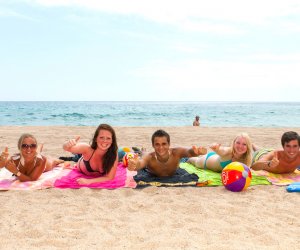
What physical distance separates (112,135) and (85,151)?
2.59 ft

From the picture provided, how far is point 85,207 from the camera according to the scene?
5594 millimetres

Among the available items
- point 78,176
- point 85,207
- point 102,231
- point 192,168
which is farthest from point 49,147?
point 102,231

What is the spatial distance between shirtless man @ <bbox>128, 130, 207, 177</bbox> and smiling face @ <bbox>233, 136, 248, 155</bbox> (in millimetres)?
1206

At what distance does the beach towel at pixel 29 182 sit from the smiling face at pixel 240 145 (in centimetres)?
416

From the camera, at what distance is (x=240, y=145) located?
24.8ft

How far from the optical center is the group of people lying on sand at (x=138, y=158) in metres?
6.91

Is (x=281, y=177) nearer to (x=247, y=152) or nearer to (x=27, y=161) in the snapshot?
(x=247, y=152)

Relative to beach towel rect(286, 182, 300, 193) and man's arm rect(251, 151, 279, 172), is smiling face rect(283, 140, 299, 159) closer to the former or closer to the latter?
man's arm rect(251, 151, 279, 172)

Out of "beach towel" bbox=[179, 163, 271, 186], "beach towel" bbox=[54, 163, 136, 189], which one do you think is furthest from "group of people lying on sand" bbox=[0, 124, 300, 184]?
"beach towel" bbox=[179, 163, 271, 186]

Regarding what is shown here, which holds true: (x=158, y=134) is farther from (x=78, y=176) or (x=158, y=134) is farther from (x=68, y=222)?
(x=68, y=222)

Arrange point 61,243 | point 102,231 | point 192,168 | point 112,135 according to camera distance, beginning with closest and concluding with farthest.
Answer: point 61,243
point 102,231
point 112,135
point 192,168

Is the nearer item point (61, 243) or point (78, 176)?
point (61, 243)

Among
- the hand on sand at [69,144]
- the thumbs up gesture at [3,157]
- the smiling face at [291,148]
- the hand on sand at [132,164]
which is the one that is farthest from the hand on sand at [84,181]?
the smiling face at [291,148]

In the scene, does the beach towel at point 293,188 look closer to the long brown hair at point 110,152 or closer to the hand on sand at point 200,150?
the hand on sand at point 200,150
